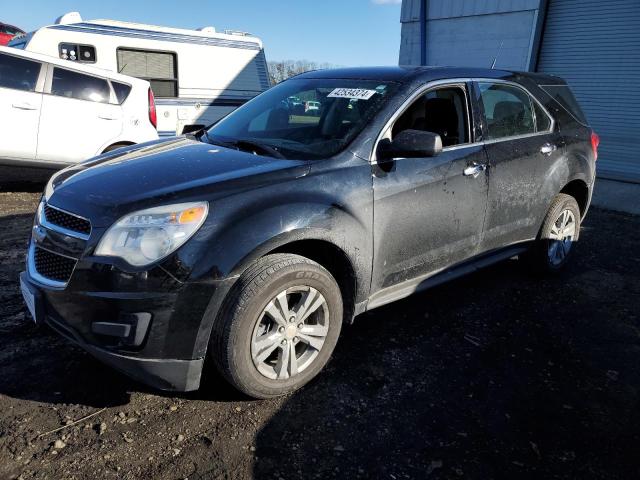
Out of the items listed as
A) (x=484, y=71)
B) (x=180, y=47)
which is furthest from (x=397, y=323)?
(x=180, y=47)

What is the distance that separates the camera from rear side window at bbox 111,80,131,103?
7141 millimetres

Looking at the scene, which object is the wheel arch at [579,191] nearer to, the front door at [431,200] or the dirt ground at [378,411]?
the dirt ground at [378,411]

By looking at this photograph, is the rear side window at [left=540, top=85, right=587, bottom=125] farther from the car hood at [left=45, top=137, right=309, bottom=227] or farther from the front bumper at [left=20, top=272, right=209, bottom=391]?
the front bumper at [left=20, top=272, right=209, bottom=391]

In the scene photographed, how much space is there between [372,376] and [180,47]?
7.75 metres

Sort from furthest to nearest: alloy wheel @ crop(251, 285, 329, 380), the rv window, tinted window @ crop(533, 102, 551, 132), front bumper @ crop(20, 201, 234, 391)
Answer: the rv window, tinted window @ crop(533, 102, 551, 132), alloy wheel @ crop(251, 285, 329, 380), front bumper @ crop(20, 201, 234, 391)

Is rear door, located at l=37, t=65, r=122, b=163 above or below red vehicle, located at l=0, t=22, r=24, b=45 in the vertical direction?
below

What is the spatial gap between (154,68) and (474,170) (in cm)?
698

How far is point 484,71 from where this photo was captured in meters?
3.97

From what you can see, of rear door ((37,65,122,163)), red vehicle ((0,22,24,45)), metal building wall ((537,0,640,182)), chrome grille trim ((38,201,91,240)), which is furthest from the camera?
red vehicle ((0,22,24,45))

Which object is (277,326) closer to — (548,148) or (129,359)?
(129,359)

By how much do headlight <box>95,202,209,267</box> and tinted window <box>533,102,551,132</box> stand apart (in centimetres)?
314

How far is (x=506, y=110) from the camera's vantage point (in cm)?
399

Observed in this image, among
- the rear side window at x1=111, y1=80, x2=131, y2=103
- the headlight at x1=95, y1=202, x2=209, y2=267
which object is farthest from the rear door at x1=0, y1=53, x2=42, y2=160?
→ the headlight at x1=95, y1=202, x2=209, y2=267

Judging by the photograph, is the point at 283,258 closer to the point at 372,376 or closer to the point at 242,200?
the point at 242,200
